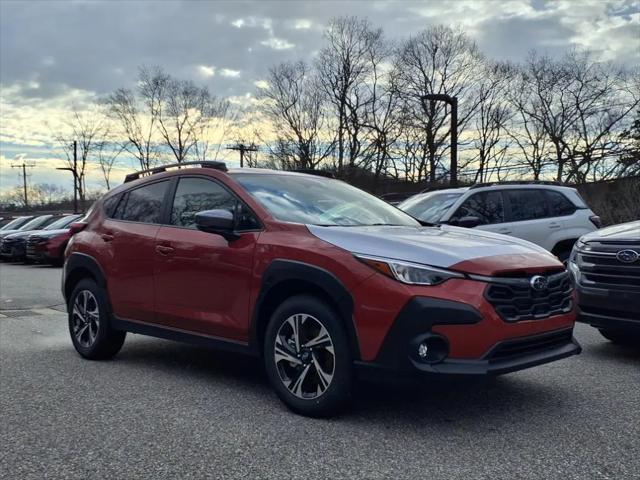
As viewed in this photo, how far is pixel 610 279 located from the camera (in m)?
5.34

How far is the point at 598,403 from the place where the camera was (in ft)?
14.2

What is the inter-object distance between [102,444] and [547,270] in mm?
2869

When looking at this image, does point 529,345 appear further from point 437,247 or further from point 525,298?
point 437,247

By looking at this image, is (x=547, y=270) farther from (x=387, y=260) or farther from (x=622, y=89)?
(x=622, y=89)

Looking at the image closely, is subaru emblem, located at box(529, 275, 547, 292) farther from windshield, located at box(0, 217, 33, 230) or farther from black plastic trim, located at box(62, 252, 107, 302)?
windshield, located at box(0, 217, 33, 230)

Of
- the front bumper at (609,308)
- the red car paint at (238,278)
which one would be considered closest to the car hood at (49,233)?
the red car paint at (238,278)

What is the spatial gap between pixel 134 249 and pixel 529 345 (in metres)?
3.26

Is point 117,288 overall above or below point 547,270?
below

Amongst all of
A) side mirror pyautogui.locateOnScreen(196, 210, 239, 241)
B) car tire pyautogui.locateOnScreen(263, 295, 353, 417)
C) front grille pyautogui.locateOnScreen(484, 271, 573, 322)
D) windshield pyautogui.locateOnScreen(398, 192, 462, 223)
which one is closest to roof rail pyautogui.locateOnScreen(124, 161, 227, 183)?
side mirror pyautogui.locateOnScreen(196, 210, 239, 241)

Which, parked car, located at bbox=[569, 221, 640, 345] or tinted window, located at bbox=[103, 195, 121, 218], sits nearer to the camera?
parked car, located at bbox=[569, 221, 640, 345]

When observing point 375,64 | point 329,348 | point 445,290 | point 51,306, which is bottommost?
point 51,306

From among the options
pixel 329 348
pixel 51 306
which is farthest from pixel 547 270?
pixel 51 306

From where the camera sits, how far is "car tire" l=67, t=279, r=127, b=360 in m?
5.79

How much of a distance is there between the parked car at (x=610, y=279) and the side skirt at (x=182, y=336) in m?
2.92
